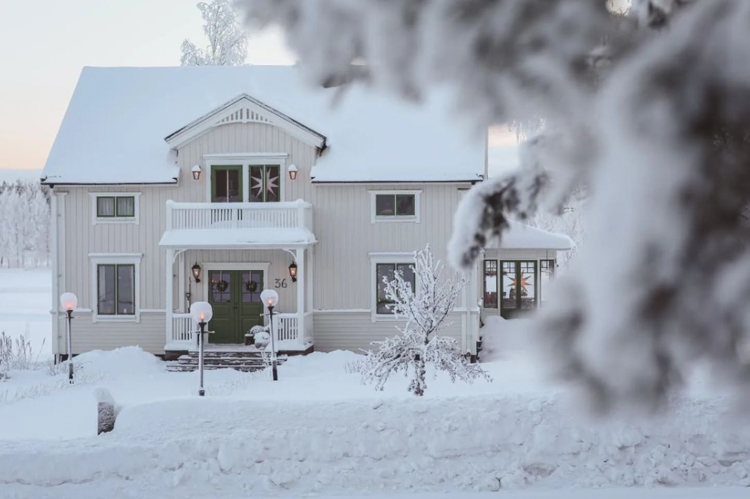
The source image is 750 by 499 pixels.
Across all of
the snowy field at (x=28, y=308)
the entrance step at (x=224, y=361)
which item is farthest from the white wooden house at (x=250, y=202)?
the snowy field at (x=28, y=308)

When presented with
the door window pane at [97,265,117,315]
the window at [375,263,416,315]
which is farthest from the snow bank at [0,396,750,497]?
the door window pane at [97,265,117,315]

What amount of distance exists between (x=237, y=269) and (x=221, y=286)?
61 centimetres

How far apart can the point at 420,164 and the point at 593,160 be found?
17562 millimetres

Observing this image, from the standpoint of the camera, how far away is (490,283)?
22.7m

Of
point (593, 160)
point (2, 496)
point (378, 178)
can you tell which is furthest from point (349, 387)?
point (593, 160)

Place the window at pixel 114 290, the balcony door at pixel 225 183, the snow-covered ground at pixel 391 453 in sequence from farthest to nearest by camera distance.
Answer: the window at pixel 114 290, the balcony door at pixel 225 183, the snow-covered ground at pixel 391 453

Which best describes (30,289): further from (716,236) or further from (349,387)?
(716,236)

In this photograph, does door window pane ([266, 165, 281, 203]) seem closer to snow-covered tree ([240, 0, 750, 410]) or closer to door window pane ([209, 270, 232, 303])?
door window pane ([209, 270, 232, 303])

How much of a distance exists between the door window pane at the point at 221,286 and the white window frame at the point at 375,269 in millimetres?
3624

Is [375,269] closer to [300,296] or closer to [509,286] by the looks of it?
[300,296]

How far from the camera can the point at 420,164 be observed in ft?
64.2

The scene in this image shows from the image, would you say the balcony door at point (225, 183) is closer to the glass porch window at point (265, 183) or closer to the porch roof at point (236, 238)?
the glass porch window at point (265, 183)

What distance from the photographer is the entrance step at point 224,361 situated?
1823 cm

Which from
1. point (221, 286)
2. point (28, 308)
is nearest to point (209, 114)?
point (221, 286)
